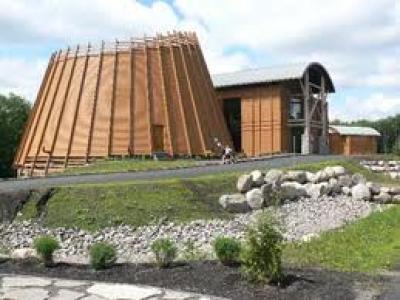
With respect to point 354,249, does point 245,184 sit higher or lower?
higher

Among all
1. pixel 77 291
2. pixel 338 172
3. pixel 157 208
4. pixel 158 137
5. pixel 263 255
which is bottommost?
pixel 77 291

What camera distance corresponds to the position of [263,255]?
938cm

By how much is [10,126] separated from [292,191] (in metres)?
54.1

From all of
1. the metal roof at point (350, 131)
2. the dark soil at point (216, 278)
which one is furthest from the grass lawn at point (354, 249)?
the metal roof at point (350, 131)

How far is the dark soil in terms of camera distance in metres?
8.99

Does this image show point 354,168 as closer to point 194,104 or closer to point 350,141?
point 194,104

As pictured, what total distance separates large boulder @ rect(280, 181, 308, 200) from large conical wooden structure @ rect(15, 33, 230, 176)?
2172 centimetres

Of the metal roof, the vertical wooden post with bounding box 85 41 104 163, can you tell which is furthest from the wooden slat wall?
the metal roof

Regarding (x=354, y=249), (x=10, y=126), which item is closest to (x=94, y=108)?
(x=10, y=126)

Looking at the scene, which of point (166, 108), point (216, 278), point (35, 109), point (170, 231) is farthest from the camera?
point (35, 109)

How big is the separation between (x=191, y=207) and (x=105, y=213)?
274cm

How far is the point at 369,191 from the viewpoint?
2467cm

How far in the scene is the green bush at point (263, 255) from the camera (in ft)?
30.7

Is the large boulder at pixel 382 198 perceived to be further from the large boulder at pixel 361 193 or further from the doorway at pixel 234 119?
the doorway at pixel 234 119
